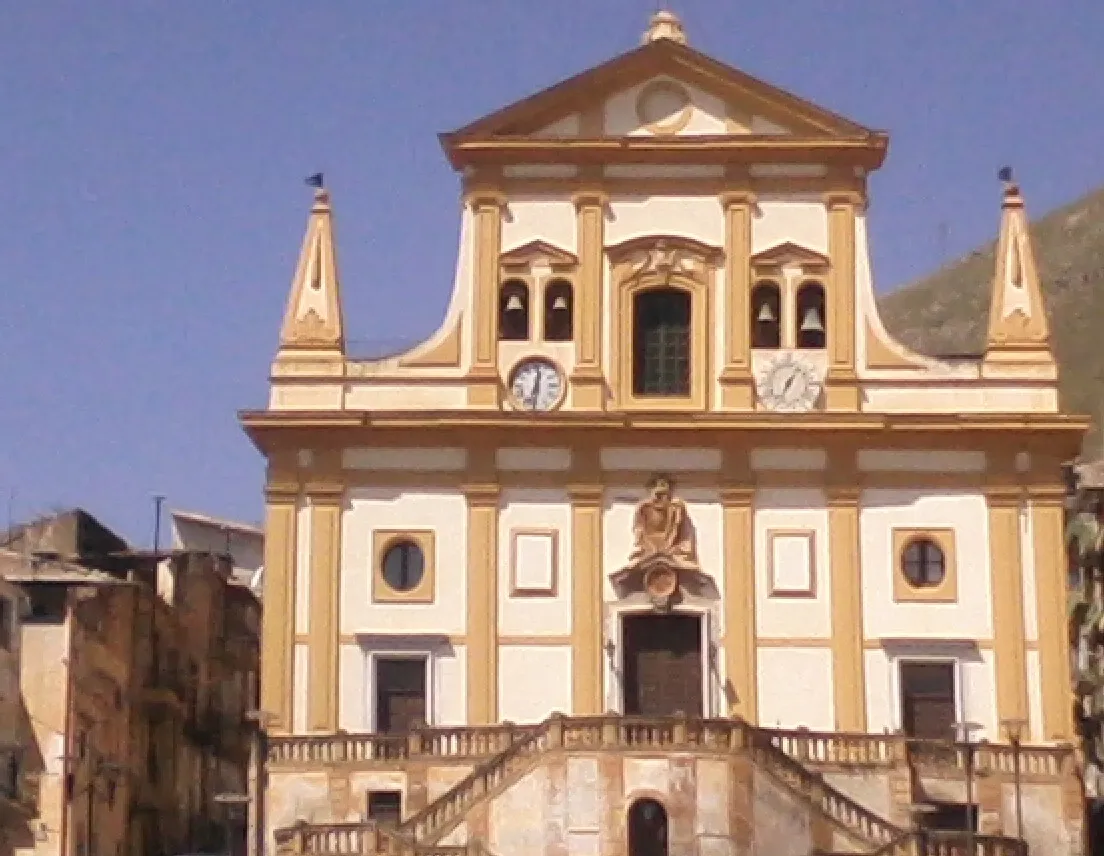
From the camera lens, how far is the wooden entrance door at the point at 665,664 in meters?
41.4

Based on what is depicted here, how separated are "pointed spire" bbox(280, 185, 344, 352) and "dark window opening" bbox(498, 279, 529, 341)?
287 cm

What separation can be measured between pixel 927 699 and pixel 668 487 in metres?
5.70

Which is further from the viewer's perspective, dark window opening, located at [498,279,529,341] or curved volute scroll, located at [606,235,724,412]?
dark window opening, located at [498,279,529,341]

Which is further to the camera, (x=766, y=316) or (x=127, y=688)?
(x=127, y=688)

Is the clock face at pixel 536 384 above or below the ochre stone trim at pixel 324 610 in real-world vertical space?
above

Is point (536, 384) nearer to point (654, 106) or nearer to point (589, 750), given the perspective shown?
point (654, 106)

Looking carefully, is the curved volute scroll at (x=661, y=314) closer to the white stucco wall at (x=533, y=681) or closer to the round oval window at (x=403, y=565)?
the round oval window at (x=403, y=565)

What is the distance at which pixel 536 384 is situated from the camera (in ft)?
140

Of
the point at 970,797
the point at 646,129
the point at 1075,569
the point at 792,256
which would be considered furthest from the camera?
the point at 1075,569

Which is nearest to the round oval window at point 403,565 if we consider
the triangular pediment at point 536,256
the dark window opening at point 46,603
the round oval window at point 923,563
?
the triangular pediment at point 536,256

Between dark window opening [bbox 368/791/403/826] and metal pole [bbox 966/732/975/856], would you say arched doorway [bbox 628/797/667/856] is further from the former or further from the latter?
dark window opening [bbox 368/791/403/826]

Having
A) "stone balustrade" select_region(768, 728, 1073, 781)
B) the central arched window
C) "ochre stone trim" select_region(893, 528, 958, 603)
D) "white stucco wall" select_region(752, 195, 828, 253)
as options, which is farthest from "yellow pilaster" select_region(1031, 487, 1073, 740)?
the central arched window

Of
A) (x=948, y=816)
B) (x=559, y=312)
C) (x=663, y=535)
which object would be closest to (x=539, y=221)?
(x=559, y=312)

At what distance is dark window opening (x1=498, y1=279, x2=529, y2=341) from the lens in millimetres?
42906
